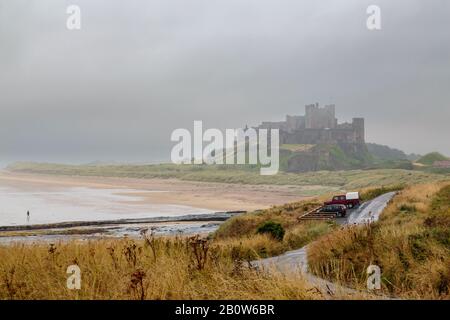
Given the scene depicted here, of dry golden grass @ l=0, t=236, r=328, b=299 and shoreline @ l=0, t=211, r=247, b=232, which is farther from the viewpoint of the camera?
shoreline @ l=0, t=211, r=247, b=232

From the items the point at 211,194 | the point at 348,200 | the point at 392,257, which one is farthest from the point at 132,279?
the point at 211,194

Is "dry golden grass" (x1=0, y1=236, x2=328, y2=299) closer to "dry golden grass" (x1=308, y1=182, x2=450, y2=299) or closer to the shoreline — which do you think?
"dry golden grass" (x1=308, y1=182, x2=450, y2=299)

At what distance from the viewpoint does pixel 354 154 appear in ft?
618

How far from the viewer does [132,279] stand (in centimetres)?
619

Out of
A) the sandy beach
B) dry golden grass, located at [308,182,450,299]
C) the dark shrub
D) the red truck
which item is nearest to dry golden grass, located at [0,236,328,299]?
dry golden grass, located at [308,182,450,299]

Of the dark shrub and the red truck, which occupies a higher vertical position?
the dark shrub

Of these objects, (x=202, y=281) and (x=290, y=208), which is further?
(x=290, y=208)

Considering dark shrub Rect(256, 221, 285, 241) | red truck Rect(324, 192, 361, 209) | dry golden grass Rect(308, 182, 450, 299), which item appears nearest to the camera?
dry golden grass Rect(308, 182, 450, 299)

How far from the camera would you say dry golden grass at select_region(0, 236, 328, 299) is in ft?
20.6

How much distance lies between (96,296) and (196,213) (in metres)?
44.3

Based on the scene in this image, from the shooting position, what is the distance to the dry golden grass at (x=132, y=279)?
Answer: 20.6 feet

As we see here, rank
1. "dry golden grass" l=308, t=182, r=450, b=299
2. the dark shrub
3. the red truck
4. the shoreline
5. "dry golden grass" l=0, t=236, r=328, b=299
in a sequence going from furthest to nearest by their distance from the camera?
the shoreline → the red truck → the dark shrub → "dry golden grass" l=308, t=182, r=450, b=299 → "dry golden grass" l=0, t=236, r=328, b=299

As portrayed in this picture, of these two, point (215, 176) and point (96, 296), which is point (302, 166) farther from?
point (96, 296)
